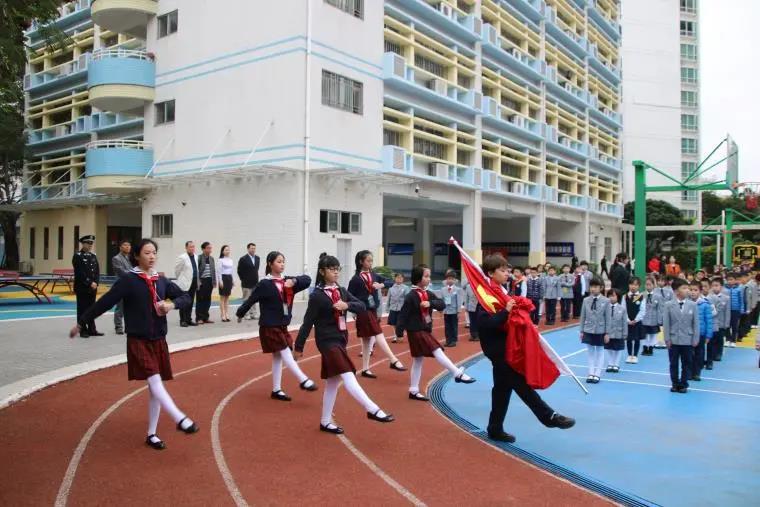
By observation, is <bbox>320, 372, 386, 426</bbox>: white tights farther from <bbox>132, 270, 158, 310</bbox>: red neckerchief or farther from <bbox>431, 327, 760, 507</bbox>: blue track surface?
<bbox>132, 270, 158, 310</bbox>: red neckerchief

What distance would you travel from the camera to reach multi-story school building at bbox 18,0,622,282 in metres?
22.8

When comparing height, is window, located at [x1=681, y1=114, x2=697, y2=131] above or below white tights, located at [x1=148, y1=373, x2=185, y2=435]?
above

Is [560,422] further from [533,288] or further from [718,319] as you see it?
[533,288]

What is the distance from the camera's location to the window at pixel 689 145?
228ft

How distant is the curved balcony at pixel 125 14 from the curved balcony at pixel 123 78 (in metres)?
1.60

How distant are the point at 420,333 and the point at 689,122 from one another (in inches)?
2814

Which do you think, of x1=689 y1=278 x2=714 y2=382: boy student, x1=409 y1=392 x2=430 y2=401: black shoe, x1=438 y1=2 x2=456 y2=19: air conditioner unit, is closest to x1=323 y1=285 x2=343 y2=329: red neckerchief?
x1=409 y1=392 x2=430 y2=401: black shoe

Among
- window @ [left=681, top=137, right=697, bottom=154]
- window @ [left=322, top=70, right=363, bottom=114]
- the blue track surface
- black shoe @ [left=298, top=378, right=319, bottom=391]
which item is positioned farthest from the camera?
window @ [left=681, top=137, right=697, bottom=154]

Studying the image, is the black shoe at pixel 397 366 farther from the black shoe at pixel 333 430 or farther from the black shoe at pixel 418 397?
the black shoe at pixel 333 430

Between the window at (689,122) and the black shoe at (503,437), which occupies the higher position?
the window at (689,122)

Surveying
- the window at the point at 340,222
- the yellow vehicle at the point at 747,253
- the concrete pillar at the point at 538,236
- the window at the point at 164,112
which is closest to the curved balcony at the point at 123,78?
the window at the point at 164,112

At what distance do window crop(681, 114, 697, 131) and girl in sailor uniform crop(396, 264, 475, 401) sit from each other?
70.3 meters

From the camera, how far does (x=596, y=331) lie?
10.2 meters

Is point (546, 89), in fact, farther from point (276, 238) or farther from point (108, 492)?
point (108, 492)
